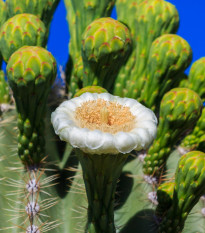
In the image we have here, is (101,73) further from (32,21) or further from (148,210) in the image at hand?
(148,210)

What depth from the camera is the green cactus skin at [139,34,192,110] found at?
184 cm

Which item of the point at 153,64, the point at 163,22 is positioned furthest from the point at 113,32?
the point at 163,22

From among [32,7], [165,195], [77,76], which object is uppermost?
[32,7]

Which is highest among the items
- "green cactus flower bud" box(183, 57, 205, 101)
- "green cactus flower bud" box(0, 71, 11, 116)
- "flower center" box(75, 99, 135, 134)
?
"flower center" box(75, 99, 135, 134)

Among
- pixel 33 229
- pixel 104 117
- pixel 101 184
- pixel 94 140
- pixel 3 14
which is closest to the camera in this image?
pixel 94 140

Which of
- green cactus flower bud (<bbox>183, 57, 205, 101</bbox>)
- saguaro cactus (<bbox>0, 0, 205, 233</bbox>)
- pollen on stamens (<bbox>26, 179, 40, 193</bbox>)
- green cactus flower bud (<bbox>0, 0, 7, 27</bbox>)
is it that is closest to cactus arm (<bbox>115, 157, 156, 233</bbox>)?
saguaro cactus (<bbox>0, 0, 205, 233</bbox>)

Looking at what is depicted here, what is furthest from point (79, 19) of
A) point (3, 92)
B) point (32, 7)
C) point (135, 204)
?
point (135, 204)

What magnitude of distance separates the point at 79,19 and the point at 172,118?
70 centimetres

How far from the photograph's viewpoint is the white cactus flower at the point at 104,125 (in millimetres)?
1158

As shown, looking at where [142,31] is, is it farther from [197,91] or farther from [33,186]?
[33,186]

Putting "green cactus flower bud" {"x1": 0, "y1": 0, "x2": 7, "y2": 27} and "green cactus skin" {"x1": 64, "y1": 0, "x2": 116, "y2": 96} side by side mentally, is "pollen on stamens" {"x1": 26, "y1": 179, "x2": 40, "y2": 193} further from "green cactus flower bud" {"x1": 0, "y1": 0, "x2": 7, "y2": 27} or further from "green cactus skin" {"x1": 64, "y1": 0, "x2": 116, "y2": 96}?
"green cactus flower bud" {"x1": 0, "y1": 0, "x2": 7, "y2": 27}

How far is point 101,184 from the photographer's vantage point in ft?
4.52

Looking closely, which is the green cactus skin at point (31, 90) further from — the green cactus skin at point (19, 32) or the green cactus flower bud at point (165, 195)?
the green cactus flower bud at point (165, 195)

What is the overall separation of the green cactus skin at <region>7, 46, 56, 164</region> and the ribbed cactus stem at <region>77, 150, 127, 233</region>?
414 millimetres
